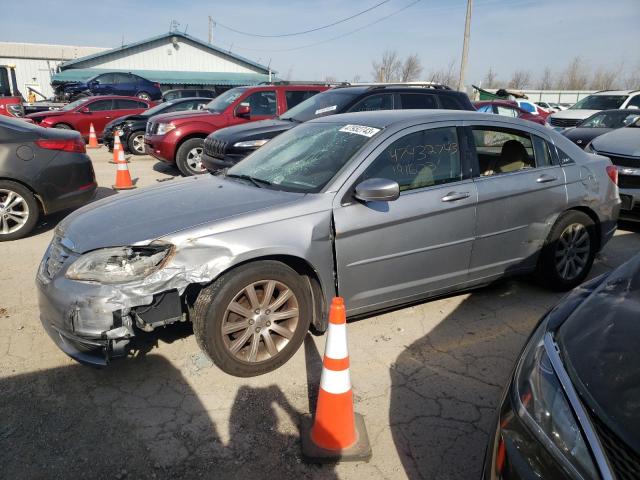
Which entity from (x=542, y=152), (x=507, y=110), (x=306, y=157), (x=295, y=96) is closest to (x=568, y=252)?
(x=542, y=152)

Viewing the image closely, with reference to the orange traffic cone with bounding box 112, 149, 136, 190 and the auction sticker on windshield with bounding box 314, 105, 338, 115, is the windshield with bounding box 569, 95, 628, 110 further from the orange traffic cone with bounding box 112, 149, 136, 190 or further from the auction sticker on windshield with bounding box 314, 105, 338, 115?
the orange traffic cone with bounding box 112, 149, 136, 190

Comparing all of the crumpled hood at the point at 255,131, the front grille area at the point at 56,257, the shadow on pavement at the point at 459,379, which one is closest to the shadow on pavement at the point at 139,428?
the shadow on pavement at the point at 459,379

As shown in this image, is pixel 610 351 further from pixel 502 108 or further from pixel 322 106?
pixel 502 108

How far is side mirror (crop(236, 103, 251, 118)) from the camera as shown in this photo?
9.64 meters

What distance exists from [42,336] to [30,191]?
2.93 metres

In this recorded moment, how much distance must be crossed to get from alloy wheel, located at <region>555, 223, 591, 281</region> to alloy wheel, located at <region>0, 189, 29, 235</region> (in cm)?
578

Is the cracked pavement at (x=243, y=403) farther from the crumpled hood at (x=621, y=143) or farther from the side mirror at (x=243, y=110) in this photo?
the side mirror at (x=243, y=110)

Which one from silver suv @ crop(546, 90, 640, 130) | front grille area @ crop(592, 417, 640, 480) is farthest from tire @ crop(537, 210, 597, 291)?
silver suv @ crop(546, 90, 640, 130)

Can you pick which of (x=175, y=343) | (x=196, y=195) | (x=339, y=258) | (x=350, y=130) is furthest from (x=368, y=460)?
(x=350, y=130)

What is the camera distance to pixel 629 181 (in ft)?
20.4

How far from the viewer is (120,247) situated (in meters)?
2.81

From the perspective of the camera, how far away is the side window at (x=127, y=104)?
15.2 meters

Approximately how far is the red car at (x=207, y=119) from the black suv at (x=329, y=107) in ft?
4.90

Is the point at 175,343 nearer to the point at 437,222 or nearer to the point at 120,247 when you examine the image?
the point at 120,247
